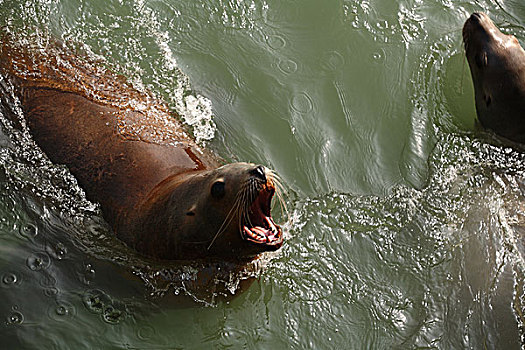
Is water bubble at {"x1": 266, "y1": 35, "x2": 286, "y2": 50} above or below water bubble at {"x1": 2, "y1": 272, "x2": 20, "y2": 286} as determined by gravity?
above

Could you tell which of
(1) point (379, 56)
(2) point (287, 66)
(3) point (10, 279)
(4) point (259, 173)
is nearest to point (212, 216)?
(4) point (259, 173)

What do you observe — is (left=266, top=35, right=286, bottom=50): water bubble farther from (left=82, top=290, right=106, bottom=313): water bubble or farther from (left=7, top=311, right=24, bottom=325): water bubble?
(left=7, top=311, right=24, bottom=325): water bubble

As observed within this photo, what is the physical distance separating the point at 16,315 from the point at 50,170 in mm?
1058

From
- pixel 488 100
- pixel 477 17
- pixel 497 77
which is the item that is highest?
pixel 477 17

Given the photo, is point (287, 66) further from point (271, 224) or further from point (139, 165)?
point (271, 224)

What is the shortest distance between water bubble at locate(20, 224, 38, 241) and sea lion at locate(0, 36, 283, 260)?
538mm

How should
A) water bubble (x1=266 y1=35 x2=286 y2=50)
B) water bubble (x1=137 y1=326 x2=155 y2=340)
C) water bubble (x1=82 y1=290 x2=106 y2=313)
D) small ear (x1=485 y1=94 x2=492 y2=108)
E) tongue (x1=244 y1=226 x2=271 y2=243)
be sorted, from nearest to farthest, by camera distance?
1. tongue (x1=244 y1=226 x2=271 y2=243)
2. water bubble (x1=137 y1=326 x2=155 y2=340)
3. water bubble (x1=82 y1=290 x2=106 y2=313)
4. small ear (x1=485 y1=94 x2=492 y2=108)
5. water bubble (x1=266 y1=35 x2=286 y2=50)

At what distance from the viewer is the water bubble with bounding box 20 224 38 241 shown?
4.73 metres

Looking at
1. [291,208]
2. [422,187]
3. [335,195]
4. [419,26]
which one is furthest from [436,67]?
[291,208]

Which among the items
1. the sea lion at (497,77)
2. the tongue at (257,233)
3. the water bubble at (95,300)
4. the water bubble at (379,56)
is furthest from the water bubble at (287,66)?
the water bubble at (95,300)

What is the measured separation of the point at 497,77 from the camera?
18.5 ft

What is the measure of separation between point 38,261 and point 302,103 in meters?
2.61

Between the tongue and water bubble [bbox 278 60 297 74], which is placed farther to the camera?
water bubble [bbox 278 60 297 74]

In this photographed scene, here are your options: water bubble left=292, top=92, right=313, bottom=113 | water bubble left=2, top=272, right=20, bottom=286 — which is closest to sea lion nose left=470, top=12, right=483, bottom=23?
water bubble left=292, top=92, right=313, bottom=113
